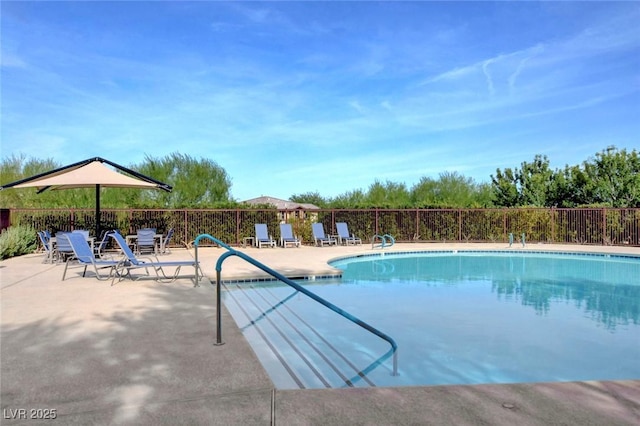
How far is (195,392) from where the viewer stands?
307 cm

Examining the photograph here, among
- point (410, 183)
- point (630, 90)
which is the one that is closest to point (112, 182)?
point (630, 90)

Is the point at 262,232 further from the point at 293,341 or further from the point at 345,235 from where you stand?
the point at 293,341

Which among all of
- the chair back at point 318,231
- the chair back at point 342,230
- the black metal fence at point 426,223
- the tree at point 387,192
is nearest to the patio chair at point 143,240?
the black metal fence at point 426,223

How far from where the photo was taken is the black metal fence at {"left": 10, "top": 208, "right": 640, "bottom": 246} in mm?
17109

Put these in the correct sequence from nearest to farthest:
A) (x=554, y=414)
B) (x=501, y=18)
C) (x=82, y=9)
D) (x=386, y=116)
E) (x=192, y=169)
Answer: (x=554, y=414), (x=82, y=9), (x=501, y=18), (x=386, y=116), (x=192, y=169)

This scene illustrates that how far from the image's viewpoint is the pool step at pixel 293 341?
3.90 m

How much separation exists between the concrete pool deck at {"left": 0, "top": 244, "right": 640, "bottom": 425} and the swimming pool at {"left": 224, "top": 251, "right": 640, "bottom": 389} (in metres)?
0.60

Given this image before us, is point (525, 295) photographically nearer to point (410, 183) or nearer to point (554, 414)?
point (554, 414)

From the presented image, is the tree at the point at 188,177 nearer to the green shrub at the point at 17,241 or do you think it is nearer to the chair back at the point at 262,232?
the chair back at the point at 262,232

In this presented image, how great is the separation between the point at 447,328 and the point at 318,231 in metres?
11.5

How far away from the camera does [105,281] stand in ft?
25.8

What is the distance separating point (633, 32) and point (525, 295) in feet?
39.9

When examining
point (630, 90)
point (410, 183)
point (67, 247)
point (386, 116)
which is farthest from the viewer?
point (410, 183)

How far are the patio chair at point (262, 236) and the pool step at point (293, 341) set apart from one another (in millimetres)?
8616
